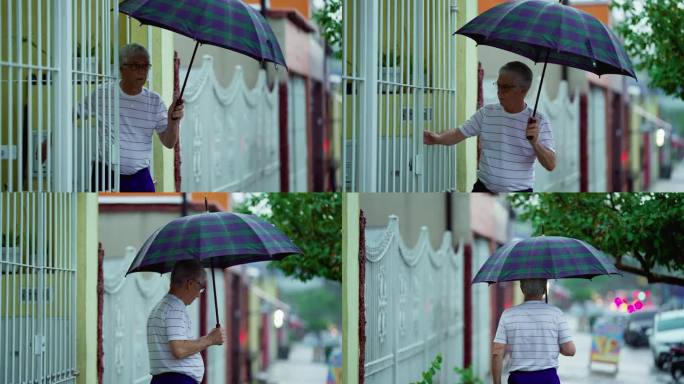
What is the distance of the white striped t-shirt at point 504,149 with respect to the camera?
8117 millimetres

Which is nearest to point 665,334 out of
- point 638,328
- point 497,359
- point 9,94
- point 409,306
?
point 638,328

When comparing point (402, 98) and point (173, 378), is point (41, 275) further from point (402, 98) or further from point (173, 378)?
point (402, 98)

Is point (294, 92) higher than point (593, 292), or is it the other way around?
point (294, 92)

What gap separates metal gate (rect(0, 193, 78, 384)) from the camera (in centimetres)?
775

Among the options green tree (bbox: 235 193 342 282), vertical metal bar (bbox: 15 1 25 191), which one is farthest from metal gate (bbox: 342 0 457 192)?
green tree (bbox: 235 193 342 282)

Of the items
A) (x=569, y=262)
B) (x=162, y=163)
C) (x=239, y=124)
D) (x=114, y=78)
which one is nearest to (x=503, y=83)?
(x=569, y=262)

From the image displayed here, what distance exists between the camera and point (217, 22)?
7.62 meters

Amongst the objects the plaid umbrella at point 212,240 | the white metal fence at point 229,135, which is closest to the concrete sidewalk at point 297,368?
the white metal fence at point 229,135

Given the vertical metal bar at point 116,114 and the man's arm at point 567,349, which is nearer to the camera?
the man's arm at point 567,349

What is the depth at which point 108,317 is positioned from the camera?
11.9 meters

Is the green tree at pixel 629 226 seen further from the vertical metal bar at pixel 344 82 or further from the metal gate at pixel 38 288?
the metal gate at pixel 38 288

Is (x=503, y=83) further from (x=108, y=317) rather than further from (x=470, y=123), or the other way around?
Answer: (x=108, y=317)

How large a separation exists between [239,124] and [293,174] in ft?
12.9

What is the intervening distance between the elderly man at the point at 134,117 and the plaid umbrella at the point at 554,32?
1.66 meters
